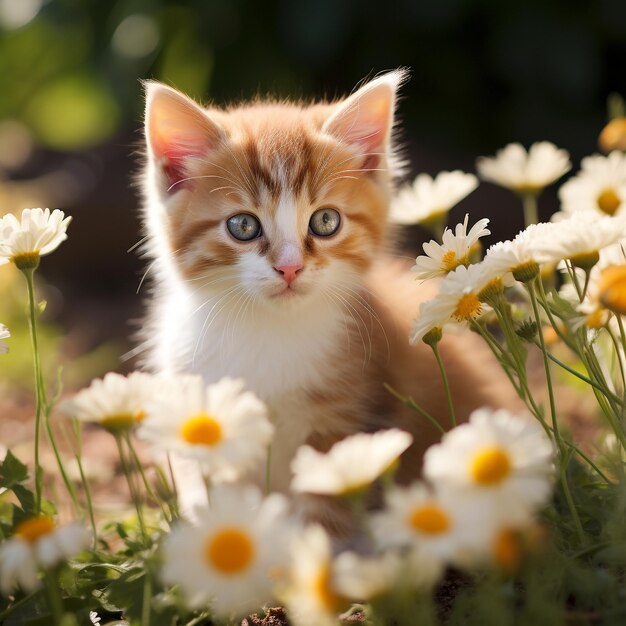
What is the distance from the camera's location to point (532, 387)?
254cm

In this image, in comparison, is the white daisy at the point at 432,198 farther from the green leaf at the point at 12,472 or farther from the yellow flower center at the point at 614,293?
the green leaf at the point at 12,472

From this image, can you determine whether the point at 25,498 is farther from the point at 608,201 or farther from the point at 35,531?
the point at 608,201

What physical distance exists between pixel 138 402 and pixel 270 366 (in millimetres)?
608

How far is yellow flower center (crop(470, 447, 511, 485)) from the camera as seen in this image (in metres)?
0.88

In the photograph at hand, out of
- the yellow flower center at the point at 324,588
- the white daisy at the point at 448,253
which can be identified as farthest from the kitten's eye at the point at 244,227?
the yellow flower center at the point at 324,588

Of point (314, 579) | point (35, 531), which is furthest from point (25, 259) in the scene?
point (314, 579)

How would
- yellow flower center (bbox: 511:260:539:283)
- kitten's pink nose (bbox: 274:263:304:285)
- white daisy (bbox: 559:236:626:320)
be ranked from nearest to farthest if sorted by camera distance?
white daisy (bbox: 559:236:626:320), yellow flower center (bbox: 511:260:539:283), kitten's pink nose (bbox: 274:263:304:285)

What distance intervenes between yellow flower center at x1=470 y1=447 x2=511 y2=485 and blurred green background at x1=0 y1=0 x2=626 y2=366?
2877mm

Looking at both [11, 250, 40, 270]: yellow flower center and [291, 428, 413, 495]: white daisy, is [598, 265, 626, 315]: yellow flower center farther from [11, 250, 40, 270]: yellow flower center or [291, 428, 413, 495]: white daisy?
[11, 250, 40, 270]: yellow flower center

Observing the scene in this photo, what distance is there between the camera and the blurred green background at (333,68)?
389cm

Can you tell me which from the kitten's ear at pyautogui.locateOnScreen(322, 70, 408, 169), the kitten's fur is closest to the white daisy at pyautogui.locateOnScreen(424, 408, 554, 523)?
the kitten's fur

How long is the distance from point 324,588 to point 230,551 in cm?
10

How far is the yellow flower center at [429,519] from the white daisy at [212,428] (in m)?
0.19

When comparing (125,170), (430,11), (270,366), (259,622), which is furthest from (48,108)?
(259,622)
